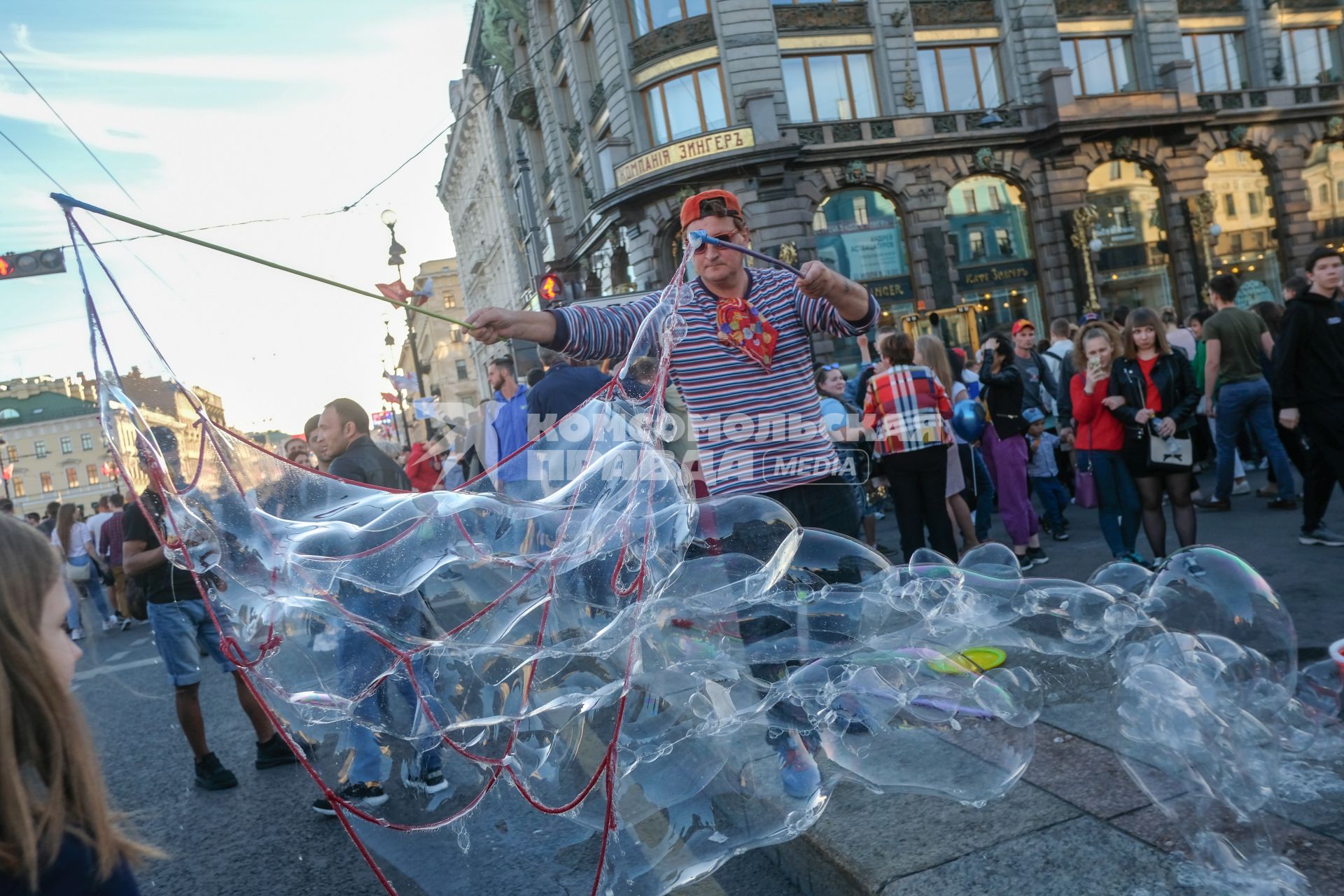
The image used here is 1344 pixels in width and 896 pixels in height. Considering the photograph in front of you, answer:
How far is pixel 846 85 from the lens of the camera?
23797 mm

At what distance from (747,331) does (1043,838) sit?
161cm

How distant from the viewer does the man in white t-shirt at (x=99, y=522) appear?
12.6m

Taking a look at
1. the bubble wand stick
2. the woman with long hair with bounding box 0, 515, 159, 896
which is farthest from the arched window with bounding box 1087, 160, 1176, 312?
the woman with long hair with bounding box 0, 515, 159, 896

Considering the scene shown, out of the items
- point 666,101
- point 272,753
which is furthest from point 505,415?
point 666,101

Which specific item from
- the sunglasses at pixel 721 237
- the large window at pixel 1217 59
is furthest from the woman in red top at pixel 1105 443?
the large window at pixel 1217 59

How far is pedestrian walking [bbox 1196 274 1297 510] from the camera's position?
7.39 meters

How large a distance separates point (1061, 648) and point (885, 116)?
22.7m

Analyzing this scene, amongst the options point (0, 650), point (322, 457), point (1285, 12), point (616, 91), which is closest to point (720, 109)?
point (616, 91)

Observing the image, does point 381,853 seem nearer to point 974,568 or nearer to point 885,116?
point 974,568

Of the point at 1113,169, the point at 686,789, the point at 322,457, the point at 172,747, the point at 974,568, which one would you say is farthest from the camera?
the point at 1113,169

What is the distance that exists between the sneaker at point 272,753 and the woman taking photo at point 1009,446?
193 inches

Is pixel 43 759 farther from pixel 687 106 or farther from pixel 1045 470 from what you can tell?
pixel 687 106

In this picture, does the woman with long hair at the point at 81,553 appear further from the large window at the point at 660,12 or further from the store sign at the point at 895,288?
the store sign at the point at 895,288

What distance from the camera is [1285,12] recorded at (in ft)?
89.2
